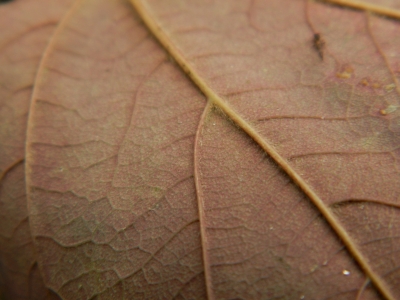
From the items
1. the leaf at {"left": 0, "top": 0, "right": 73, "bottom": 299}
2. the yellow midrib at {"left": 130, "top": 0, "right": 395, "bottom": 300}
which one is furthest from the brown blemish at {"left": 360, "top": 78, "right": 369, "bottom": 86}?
the leaf at {"left": 0, "top": 0, "right": 73, "bottom": 299}

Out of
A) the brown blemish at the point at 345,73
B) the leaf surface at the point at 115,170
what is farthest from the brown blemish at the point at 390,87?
the leaf surface at the point at 115,170

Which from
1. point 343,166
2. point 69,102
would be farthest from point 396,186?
point 69,102

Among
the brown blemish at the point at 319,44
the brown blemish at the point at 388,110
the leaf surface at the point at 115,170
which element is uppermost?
the brown blemish at the point at 319,44

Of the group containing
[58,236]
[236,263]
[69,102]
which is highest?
[69,102]

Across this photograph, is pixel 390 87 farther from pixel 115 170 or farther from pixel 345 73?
pixel 115 170

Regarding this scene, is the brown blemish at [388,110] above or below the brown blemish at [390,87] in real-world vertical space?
below

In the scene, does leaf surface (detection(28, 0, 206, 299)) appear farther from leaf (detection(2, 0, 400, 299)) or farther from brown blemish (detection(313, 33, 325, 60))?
brown blemish (detection(313, 33, 325, 60))

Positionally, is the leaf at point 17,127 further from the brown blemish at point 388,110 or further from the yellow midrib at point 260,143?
the brown blemish at point 388,110

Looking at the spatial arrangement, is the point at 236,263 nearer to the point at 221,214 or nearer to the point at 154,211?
the point at 221,214
